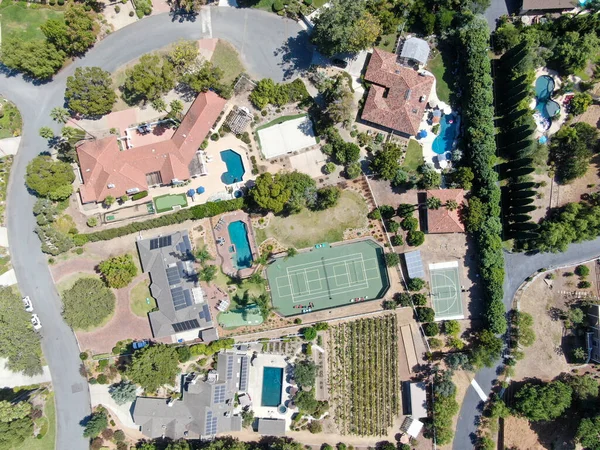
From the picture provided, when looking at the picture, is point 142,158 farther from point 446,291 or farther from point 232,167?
point 446,291

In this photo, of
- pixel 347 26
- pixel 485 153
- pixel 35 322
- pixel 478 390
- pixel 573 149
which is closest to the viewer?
pixel 347 26

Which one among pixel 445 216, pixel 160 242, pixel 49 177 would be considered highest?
pixel 49 177

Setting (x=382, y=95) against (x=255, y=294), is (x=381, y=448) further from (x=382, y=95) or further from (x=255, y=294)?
(x=382, y=95)

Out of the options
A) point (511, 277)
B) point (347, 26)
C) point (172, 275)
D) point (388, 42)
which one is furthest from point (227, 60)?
point (511, 277)

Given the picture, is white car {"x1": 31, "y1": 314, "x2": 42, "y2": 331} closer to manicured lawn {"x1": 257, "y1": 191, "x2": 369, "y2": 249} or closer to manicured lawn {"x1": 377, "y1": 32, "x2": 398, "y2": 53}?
manicured lawn {"x1": 257, "y1": 191, "x2": 369, "y2": 249}

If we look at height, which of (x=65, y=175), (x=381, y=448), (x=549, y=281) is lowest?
(x=381, y=448)

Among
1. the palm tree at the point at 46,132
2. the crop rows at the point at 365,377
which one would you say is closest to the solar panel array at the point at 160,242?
the palm tree at the point at 46,132

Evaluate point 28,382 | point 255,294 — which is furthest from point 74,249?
point 255,294
